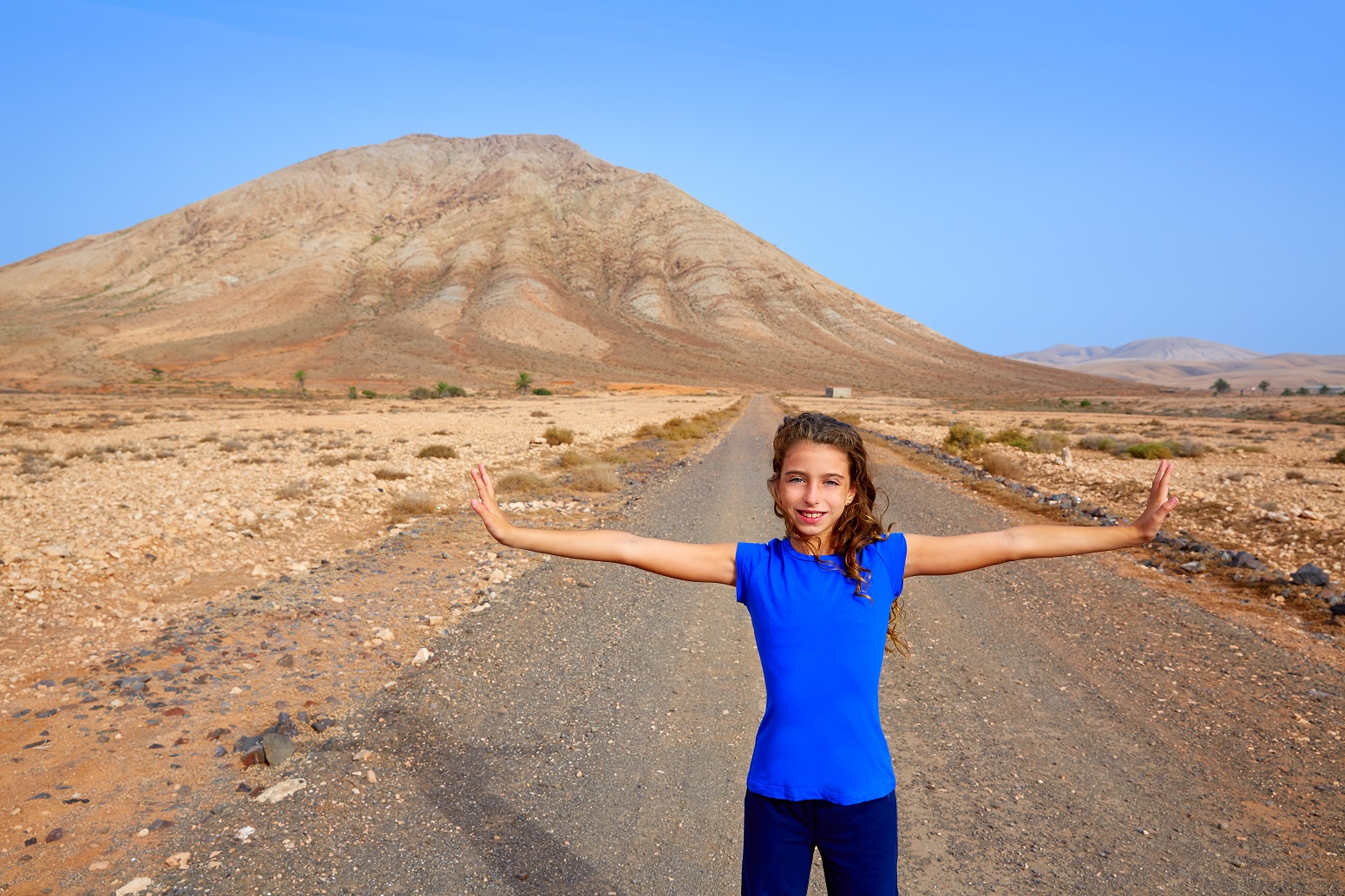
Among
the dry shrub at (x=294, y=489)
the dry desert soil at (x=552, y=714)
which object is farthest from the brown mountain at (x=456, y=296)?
the dry desert soil at (x=552, y=714)

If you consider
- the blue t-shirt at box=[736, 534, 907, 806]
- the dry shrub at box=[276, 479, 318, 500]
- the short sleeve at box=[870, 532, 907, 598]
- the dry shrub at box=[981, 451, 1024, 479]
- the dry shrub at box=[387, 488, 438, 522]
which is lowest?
the dry shrub at box=[276, 479, 318, 500]

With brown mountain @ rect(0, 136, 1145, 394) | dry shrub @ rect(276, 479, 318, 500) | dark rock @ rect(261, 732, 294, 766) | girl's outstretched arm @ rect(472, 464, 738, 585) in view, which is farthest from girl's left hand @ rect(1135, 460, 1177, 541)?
brown mountain @ rect(0, 136, 1145, 394)

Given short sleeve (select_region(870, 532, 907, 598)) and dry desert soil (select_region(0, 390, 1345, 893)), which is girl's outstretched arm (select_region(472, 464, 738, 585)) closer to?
short sleeve (select_region(870, 532, 907, 598))

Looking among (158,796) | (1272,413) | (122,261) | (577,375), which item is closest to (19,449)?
(158,796)

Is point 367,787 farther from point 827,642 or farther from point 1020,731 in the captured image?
point 1020,731

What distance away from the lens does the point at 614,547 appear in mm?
2512

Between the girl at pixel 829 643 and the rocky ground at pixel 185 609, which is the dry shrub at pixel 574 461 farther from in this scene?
the girl at pixel 829 643

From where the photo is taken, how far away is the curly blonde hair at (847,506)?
2.21m

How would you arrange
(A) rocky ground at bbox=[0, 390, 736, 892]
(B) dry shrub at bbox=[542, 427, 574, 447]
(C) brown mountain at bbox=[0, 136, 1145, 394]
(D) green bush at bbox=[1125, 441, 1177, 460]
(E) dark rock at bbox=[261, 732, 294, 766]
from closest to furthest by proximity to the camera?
(A) rocky ground at bbox=[0, 390, 736, 892] < (E) dark rock at bbox=[261, 732, 294, 766] < (D) green bush at bbox=[1125, 441, 1177, 460] < (B) dry shrub at bbox=[542, 427, 574, 447] < (C) brown mountain at bbox=[0, 136, 1145, 394]

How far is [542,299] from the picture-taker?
12019 cm

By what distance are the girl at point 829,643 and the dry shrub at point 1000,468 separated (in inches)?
661

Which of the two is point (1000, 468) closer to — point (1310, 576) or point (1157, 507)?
point (1310, 576)

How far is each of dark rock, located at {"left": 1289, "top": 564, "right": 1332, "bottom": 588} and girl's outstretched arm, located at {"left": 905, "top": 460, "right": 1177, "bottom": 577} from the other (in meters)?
8.02

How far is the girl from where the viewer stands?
2.05 meters
